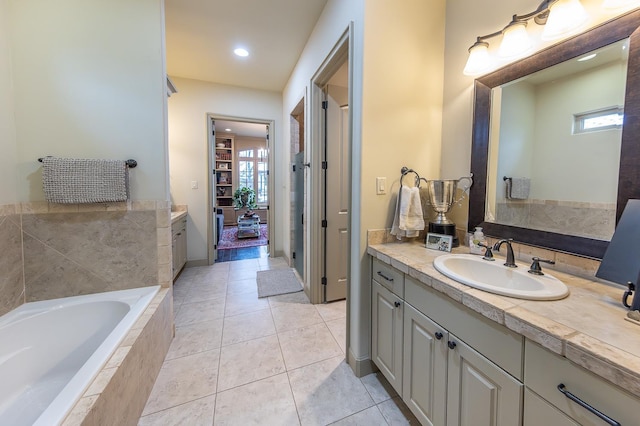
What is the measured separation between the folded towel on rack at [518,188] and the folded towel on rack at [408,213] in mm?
484

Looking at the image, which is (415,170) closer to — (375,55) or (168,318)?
(375,55)

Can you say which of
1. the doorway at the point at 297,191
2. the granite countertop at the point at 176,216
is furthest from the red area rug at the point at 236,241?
the doorway at the point at 297,191

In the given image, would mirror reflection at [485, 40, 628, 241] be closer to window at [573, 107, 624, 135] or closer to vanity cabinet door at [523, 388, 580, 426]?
window at [573, 107, 624, 135]

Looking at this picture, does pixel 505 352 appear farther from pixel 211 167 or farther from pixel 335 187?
pixel 211 167

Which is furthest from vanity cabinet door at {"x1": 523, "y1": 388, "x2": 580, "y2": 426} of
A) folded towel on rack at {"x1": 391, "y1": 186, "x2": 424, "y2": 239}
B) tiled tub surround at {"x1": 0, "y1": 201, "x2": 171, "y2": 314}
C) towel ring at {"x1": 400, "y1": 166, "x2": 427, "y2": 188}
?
tiled tub surround at {"x1": 0, "y1": 201, "x2": 171, "y2": 314}

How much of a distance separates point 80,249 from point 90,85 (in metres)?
1.17

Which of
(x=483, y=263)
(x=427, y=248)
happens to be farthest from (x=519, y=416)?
(x=427, y=248)

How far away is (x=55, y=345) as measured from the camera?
1519mm

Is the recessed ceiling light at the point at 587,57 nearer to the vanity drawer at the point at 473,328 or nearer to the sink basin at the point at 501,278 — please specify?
the sink basin at the point at 501,278

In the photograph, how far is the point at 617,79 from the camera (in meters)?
1.01

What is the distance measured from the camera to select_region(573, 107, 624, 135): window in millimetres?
1005

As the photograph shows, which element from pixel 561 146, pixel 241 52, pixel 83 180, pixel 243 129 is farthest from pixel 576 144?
pixel 243 129

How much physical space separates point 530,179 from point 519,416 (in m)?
1.10

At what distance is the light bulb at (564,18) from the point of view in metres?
1.06
